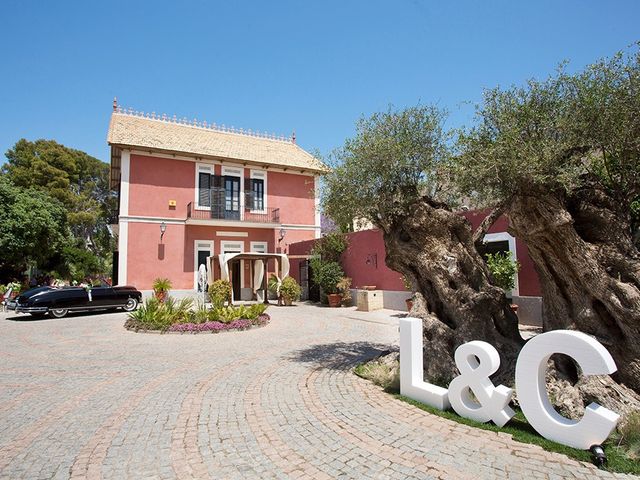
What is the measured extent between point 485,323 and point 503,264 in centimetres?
495

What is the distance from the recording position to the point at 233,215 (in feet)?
66.9

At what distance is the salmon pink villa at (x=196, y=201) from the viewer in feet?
60.2

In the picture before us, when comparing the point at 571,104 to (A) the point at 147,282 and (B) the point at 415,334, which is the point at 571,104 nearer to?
(B) the point at 415,334

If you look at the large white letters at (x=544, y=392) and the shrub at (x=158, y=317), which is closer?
the large white letters at (x=544, y=392)

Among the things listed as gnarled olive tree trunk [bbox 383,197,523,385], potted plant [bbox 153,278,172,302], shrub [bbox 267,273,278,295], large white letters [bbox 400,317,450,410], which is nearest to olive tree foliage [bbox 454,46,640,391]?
gnarled olive tree trunk [bbox 383,197,523,385]

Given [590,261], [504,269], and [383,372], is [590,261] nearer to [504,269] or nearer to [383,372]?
[383,372]

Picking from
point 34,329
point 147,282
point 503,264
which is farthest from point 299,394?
point 147,282

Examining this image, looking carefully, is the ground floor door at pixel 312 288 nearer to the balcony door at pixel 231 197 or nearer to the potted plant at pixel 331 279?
A: the potted plant at pixel 331 279

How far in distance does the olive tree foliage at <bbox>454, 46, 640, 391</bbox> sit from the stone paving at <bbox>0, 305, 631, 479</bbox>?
1.98m

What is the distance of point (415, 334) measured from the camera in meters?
4.96

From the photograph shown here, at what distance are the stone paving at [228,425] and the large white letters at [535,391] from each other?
0.25 m

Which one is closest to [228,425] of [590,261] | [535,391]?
[535,391]

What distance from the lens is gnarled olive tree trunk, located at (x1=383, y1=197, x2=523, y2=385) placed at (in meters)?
5.54

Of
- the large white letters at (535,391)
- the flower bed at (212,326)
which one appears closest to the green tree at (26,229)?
the flower bed at (212,326)
